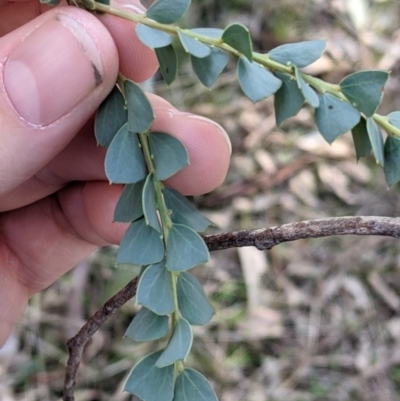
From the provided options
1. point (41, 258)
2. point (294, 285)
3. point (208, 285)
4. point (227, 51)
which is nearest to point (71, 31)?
point (227, 51)

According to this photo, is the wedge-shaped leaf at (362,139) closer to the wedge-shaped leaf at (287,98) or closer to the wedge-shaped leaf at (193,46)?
the wedge-shaped leaf at (287,98)

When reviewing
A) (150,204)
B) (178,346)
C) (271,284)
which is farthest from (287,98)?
(271,284)

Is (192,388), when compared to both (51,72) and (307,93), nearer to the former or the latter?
(307,93)

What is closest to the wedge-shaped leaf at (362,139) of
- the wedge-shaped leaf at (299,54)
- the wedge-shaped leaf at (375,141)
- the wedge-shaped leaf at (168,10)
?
the wedge-shaped leaf at (375,141)

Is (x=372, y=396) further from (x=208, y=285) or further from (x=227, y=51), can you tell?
(x=227, y=51)

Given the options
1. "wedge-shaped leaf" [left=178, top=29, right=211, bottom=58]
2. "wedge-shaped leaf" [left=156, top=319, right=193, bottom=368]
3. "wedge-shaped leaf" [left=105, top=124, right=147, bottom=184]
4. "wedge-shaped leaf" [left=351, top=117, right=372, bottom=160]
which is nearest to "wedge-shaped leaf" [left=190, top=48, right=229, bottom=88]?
"wedge-shaped leaf" [left=178, top=29, right=211, bottom=58]

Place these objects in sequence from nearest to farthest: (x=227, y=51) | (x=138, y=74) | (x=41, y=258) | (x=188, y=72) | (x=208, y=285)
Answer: (x=227, y=51)
(x=138, y=74)
(x=41, y=258)
(x=208, y=285)
(x=188, y=72)
